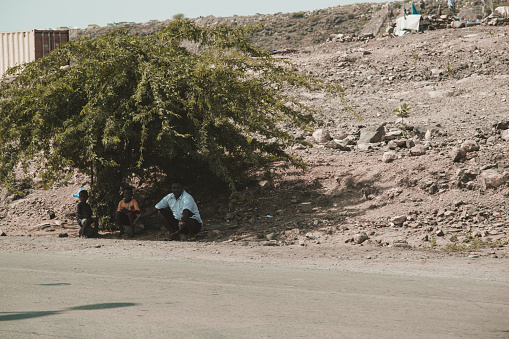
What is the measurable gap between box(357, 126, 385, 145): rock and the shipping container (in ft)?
48.2

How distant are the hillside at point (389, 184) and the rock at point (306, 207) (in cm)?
2

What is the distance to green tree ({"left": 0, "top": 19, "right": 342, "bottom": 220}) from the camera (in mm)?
9484

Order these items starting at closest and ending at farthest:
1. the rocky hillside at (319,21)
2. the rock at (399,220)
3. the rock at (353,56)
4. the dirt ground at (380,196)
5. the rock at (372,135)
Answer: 1. the dirt ground at (380,196)
2. the rock at (399,220)
3. the rock at (372,135)
4. the rock at (353,56)
5. the rocky hillside at (319,21)

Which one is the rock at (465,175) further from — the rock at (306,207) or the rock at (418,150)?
the rock at (306,207)

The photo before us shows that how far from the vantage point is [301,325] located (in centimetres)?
376

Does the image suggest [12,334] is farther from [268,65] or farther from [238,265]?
[268,65]

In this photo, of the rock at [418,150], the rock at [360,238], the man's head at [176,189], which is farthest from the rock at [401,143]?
the man's head at [176,189]

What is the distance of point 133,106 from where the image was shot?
9.84m

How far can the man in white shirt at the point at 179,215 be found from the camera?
30.7 feet

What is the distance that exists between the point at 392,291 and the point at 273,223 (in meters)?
5.22

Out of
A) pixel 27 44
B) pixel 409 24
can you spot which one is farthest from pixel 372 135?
pixel 409 24

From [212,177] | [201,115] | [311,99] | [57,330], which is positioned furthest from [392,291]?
[311,99]

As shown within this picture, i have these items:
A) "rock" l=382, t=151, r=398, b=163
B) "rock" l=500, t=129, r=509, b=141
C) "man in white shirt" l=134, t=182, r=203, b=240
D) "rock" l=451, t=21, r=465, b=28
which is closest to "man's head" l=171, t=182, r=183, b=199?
"man in white shirt" l=134, t=182, r=203, b=240

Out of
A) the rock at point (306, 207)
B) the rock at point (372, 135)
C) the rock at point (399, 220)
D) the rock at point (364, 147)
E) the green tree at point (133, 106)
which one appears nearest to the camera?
the rock at point (399, 220)
